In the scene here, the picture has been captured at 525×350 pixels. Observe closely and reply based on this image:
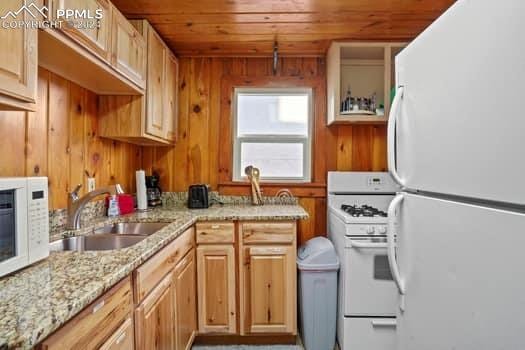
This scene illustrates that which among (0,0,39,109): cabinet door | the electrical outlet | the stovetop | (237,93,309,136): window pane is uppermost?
(237,93,309,136): window pane

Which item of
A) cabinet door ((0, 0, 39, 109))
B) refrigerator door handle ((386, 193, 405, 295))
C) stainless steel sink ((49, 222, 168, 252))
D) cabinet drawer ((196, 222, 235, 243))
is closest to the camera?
cabinet door ((0, 0, 39, 109))

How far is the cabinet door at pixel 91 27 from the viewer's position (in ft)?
3.97

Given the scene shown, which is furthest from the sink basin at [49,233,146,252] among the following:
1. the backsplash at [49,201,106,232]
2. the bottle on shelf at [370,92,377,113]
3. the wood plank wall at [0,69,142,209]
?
the bottle on shelf at [370,92,377,113]

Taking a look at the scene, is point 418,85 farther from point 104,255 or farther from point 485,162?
point 104,255

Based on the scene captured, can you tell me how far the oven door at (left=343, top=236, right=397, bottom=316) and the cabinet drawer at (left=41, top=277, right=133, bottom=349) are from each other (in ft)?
4.42

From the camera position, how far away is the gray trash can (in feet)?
6.81

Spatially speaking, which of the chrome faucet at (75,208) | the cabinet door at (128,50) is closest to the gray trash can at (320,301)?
the chrome faucet at (75,208)

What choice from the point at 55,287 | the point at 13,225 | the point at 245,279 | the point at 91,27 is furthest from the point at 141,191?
the point at 55,287

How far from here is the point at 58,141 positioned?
1.65 m

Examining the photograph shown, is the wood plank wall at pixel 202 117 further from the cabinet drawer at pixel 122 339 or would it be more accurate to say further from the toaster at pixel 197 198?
the cabinet drawer at pixel 122 339

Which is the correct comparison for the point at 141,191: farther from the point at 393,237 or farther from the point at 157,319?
the point at 393,237

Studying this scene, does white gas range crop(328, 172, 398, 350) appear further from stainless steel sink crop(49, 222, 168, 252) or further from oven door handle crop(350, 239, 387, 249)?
stainless steel sink crop(49, 222, 168, 252)

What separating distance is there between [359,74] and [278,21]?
965 mm

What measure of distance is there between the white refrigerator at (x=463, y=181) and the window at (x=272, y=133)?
1.61 meters
